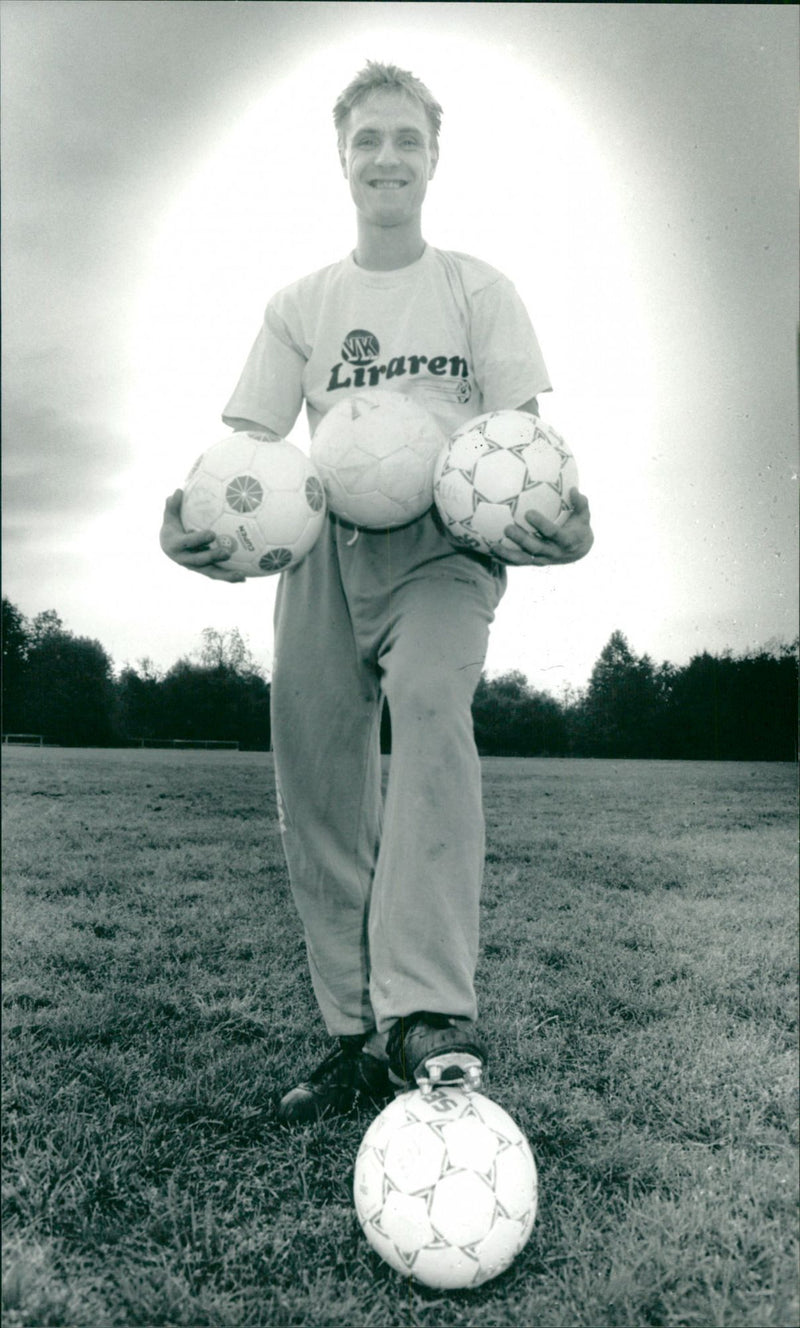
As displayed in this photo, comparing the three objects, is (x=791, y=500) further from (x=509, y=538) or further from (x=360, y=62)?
(x=360, y=62)

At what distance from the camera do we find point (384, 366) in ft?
10.5

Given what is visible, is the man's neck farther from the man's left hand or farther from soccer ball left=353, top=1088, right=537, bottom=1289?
soccer ball left=353, top=1088, right=537, bottom=1289

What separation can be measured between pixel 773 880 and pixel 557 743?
166 cm

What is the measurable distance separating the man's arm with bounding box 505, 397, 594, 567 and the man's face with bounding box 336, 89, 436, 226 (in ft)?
3.56

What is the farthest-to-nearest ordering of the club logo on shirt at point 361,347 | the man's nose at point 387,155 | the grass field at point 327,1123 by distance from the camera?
the club logo on shirt at point 361,347
the man's nose at point 387,155
the grass field at point 327,1123

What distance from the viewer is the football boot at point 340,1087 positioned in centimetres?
299

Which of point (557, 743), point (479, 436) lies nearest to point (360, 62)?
point (479, 436)

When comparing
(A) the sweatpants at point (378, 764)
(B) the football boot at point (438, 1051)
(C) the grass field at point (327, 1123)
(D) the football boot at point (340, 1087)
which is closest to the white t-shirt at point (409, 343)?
(A) the sweatpants at point (378, 764)

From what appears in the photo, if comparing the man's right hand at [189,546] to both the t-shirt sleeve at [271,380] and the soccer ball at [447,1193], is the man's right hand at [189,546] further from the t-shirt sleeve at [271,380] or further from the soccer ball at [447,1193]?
the soccer ball at [447,1193]

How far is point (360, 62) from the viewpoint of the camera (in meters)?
3.15

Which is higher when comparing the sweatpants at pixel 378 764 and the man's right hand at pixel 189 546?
the man's right hand at pixel 189 546

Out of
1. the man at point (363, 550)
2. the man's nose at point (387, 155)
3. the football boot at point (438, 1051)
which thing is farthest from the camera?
the man's nose at point (387, 155)

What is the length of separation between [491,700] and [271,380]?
3.25 meters

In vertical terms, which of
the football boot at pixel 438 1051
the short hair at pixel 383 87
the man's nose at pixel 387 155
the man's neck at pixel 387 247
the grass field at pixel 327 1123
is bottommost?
the grass field at pixel 327 1123
